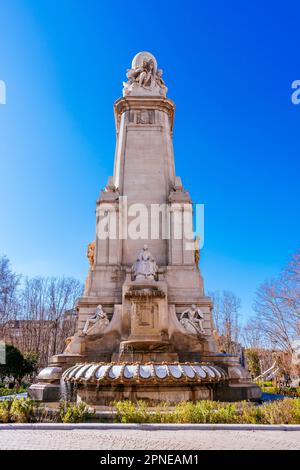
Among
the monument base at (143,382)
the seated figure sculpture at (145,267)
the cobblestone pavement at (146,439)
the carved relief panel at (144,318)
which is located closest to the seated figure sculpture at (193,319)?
the carved relief panel at (144,318)

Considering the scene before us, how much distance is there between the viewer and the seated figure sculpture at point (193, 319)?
49.4 feet

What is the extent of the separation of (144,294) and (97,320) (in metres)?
2.10

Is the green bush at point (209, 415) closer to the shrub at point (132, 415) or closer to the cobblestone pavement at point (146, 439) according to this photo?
the shrub at point (132, 415)

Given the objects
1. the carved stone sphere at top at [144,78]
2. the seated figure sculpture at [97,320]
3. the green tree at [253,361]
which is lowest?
the green tree at [253,361]

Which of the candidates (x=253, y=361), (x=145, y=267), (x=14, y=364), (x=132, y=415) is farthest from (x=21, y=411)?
(x=253, y=361)

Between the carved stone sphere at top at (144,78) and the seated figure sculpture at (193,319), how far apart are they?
1166 cm

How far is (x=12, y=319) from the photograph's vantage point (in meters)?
39.2

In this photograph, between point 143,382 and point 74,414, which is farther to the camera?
point 143,382

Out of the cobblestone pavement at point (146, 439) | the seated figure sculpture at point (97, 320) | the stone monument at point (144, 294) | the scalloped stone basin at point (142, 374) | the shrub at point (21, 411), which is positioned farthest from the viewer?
the seated figure sculpture at point (97, 320)

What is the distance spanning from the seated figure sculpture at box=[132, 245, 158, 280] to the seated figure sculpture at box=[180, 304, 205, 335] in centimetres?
194

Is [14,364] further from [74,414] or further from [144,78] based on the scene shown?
[144,78]

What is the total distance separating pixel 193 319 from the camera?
49.9ft

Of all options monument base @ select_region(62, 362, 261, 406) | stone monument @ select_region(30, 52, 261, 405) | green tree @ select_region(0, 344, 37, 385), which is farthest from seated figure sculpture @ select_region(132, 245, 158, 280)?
green tree @ select_region(0, 344, 37, 385)

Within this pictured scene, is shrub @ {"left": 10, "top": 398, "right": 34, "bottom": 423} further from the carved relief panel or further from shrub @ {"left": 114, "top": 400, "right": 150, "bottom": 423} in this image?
the carved relief panel
